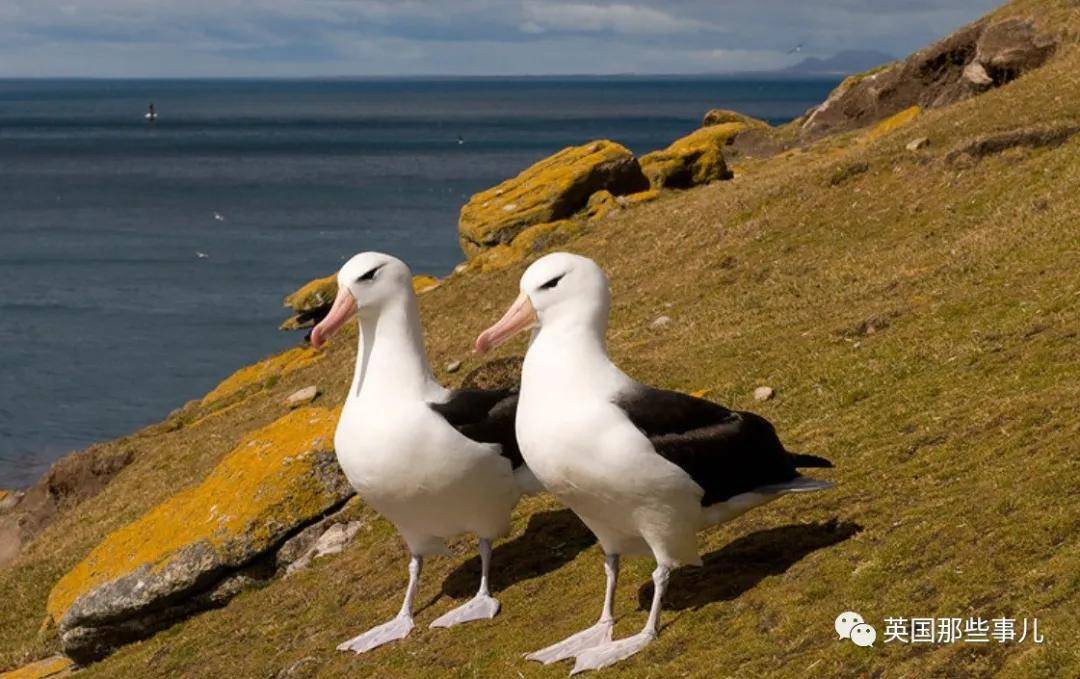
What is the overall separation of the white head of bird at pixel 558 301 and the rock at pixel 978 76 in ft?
90.8

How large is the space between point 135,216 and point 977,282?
350 ft

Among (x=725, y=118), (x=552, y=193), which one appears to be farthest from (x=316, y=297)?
(x=725, y=118)

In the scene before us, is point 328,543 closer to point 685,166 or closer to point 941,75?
point 685,166

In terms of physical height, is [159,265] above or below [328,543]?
below

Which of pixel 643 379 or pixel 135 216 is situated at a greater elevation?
pixel 643 379

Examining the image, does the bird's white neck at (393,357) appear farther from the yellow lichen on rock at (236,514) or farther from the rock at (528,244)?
the rock at (528,244)

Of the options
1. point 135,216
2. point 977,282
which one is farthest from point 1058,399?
point 135,216

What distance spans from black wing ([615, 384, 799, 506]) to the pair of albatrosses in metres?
0.01

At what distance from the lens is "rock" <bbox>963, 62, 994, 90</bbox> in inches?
1433

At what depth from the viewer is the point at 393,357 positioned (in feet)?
43.2

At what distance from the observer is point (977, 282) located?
20.3 metres

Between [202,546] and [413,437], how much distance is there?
231 inches

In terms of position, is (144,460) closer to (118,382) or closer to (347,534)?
(347,534)

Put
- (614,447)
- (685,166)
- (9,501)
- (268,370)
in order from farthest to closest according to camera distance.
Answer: (685,166) < (268,370) < (9,501) < (614,447)
